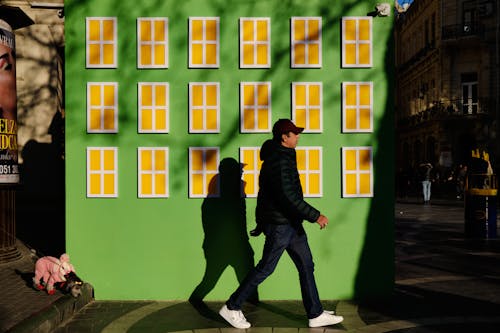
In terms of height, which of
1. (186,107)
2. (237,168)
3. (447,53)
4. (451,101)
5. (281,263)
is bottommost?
(281,263)

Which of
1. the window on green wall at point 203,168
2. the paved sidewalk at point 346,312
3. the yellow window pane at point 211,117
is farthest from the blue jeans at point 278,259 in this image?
the yellow window pane at point 211,117

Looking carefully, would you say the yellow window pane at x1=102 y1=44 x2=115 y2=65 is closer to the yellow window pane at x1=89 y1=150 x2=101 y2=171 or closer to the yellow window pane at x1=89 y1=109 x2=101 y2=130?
the yellow window pane at x1=89 y1=109 x2=101 y2=130

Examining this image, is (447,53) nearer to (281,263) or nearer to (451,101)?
(451,101)

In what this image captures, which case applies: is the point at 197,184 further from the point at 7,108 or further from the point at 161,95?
the point at 7,108

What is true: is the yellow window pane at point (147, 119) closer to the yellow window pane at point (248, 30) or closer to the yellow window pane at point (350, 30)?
the yellow window pane at point (248, 30)

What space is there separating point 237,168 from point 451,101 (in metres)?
34.0

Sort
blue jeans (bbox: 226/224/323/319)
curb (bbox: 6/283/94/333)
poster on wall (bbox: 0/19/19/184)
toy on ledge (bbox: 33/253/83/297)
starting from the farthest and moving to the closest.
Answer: poster on wall (bbox: 0/19/19/184) → toy on ledge (bbox: 33/253/83/297) → blue jeans (bbox: 226/224/323/319) → curb (bbox: 6/283/94/333)

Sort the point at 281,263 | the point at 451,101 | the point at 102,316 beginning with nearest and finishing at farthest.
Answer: the point at 102,316, the point at 281,263, the point at 451,101

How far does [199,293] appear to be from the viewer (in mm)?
6230

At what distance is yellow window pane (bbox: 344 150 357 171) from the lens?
6227mm

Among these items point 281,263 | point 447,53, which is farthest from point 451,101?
point 281,263

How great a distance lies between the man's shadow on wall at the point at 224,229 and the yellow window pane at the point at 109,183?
1.06 metres

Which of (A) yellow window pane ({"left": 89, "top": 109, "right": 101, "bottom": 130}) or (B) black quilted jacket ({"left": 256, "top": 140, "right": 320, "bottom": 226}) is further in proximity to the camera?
(A) yellow window pane ({"left": 89, "top": 109, "right": 101, "bottom": 130})

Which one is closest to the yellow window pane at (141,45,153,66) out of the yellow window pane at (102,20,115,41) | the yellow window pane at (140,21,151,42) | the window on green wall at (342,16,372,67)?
the yellow window pane at (140,21,151,42)
